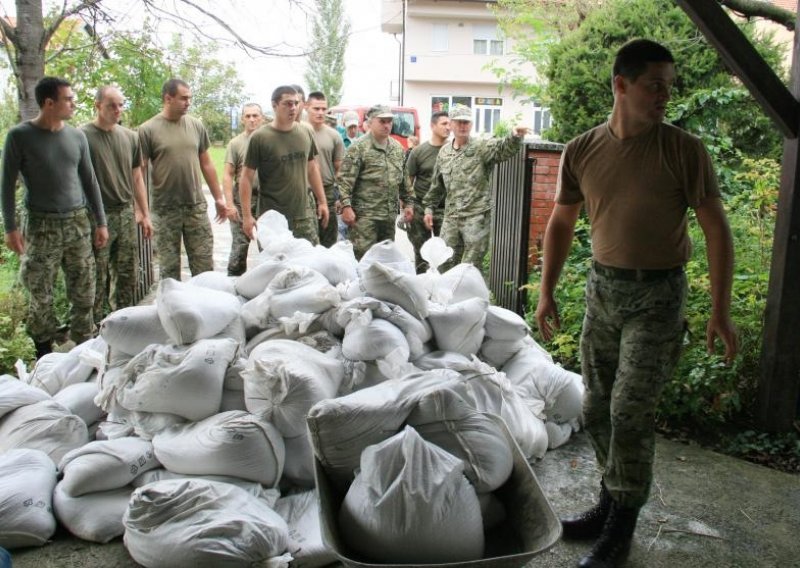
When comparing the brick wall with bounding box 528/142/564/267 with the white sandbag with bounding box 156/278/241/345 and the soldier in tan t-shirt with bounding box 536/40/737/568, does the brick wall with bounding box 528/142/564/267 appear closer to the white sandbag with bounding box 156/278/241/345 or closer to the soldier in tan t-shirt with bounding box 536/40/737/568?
the white sandbag with bounding box 156/278/241/345

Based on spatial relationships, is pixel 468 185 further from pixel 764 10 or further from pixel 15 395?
pixel 15 395

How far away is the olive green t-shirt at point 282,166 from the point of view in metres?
5.62

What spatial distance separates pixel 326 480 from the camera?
7.23 feet

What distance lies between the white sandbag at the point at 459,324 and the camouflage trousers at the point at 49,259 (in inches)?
103

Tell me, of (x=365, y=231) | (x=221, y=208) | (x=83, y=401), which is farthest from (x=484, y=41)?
(x=83, y=401)

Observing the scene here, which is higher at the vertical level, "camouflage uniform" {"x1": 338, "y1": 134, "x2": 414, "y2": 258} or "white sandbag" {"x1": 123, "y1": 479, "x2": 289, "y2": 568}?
"camouflage uniform" {"x1": 338, "y1": 134, "x2": 414, "y2": 258}

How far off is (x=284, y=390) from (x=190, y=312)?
732 mm

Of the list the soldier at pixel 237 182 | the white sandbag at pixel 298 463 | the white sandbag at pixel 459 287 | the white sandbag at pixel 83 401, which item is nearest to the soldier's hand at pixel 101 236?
the soldier at pixel 237 182

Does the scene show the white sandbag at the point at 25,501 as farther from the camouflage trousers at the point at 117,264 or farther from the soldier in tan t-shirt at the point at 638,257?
the camouflage trousers at the point at 117,264

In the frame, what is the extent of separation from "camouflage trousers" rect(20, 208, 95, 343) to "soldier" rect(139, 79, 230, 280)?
2.99 feet

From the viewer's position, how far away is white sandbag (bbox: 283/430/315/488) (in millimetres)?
2930

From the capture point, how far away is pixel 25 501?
8.61ft

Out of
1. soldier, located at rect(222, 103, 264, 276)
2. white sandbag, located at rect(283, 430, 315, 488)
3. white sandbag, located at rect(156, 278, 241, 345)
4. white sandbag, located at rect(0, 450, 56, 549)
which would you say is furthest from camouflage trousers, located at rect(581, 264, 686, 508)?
soldier, located at rect(222, 103, 264, 276)

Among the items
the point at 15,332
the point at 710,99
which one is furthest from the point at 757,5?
the point at 15,332
